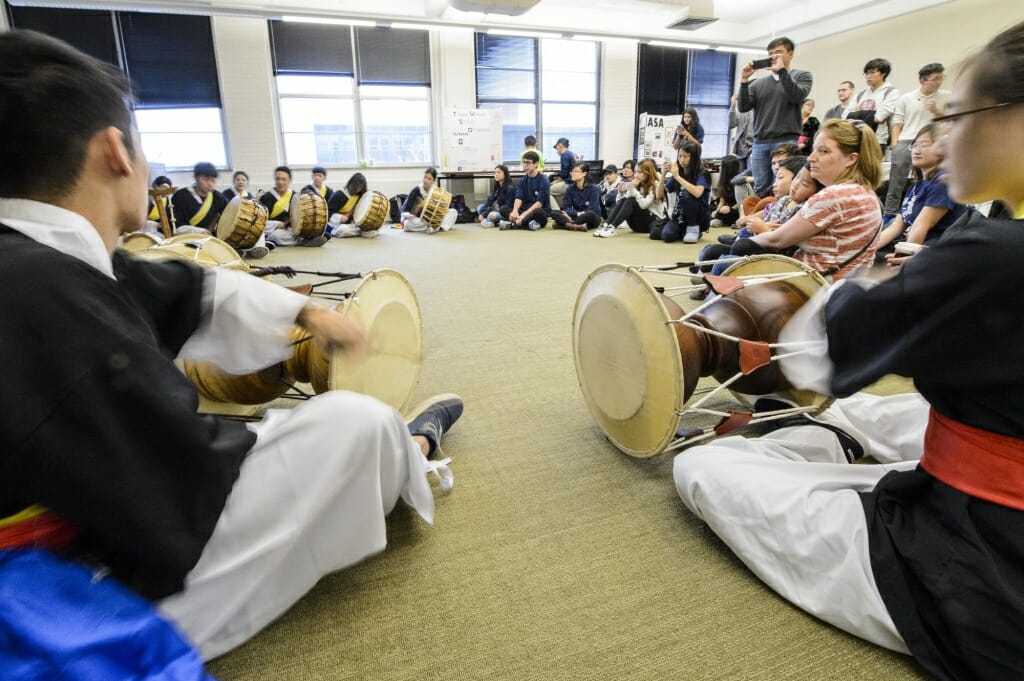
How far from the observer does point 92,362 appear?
2.57ft

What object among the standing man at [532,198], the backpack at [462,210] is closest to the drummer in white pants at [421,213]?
the backpack at [462,210]

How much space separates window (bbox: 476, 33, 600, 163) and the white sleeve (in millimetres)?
10917

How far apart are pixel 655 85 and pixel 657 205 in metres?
5.88

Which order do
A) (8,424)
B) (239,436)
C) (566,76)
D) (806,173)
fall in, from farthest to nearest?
(566,76), (806,173), (239,436), (8,424)

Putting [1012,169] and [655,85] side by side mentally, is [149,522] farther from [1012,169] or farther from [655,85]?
[655,85]

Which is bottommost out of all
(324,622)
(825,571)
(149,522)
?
(324,622)

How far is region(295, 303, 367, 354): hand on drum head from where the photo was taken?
1166 millimetres

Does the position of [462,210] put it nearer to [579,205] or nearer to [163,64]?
[579,205]

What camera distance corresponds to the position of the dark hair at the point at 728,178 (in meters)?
8.53


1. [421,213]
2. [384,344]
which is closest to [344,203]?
[421,213]

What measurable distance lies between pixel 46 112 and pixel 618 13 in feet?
41.8

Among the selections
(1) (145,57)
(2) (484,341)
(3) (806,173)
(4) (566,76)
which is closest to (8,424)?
(2) (484,341)

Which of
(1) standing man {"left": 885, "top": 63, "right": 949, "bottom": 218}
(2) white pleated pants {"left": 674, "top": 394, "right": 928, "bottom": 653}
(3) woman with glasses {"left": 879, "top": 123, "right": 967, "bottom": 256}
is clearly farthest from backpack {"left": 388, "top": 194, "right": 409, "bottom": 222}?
(2) white pleated pants {"left": 674, "top": 394, "right": 928, "bottom": 653}

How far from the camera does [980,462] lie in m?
0.97
